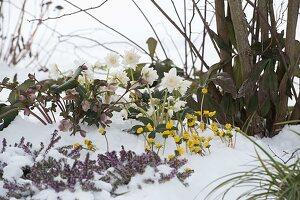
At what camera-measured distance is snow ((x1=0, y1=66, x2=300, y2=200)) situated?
183cm

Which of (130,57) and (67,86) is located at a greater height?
(130,57)

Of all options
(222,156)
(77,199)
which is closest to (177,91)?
(222,156)

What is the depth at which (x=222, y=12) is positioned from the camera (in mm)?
2842

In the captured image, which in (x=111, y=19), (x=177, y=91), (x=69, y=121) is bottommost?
(x=69, y=121)

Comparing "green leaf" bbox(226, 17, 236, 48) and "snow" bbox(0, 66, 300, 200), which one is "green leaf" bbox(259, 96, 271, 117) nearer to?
"snow" bbox(0, 66, 300, 200)

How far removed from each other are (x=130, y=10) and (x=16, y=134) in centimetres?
452

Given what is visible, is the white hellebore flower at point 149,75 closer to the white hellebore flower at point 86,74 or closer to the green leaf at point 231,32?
the white hellebore flower at point 86,74

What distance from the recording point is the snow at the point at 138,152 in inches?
72.0

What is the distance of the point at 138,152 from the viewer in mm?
2242

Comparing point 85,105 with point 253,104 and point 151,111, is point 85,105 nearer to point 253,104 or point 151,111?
point 151,111

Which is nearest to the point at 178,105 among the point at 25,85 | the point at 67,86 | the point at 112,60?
the point at 112,60

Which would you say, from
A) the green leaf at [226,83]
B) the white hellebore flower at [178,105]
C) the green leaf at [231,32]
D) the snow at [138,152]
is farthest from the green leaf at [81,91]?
the green leaf at [231,32]

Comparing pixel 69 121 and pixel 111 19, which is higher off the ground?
pixel 111 19

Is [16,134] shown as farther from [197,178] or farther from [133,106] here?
[197,178]
